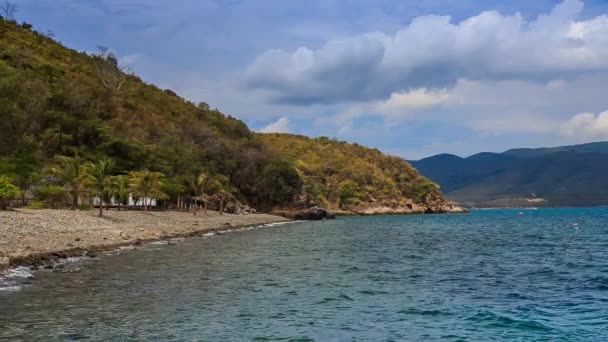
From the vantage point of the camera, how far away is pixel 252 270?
31.7m

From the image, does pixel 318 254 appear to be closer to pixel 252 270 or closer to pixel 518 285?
pixel 252 270

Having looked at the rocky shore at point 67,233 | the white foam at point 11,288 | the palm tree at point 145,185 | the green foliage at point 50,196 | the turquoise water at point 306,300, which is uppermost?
the palm tree at point 145,185

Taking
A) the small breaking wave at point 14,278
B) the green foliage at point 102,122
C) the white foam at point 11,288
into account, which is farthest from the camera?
the green foliage at point 102,122

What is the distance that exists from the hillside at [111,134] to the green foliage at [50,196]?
0.15 m

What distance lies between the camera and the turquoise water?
16.2 meters

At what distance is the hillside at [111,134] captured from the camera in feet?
257

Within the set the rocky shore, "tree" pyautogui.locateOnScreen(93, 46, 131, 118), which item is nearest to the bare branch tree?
"tree" pyautogui.locateOnScreen(93, 46, 131, 118)

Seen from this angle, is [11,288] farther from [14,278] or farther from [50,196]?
[50,196]

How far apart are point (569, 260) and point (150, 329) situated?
33.9 metres

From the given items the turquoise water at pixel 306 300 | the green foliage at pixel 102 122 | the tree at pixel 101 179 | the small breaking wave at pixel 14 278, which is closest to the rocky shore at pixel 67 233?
the small breaking wave at pixel 14 278

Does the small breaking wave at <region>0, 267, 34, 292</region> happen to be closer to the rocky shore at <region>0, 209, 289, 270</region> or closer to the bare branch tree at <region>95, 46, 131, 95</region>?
the rocky shore at <region>0, 209, 289, 270</region>

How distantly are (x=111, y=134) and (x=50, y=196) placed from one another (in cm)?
3468

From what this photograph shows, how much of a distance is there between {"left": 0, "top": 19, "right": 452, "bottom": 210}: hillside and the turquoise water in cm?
4253

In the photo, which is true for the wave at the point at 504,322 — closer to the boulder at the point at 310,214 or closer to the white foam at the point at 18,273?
the white foam at the point at 18,273
